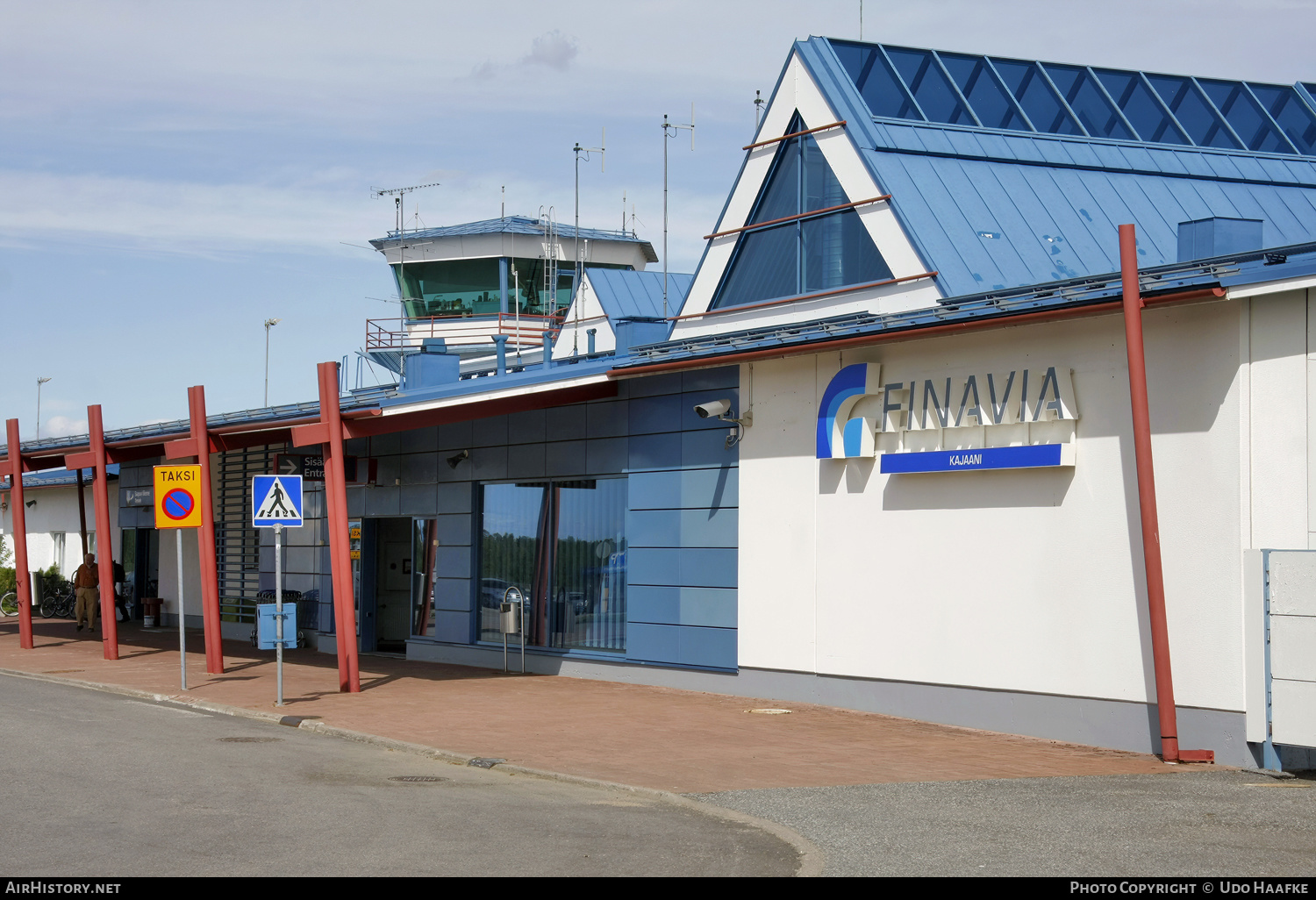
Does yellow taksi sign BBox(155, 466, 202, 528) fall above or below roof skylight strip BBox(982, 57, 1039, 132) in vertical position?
below

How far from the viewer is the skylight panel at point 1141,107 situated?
71.4 ft

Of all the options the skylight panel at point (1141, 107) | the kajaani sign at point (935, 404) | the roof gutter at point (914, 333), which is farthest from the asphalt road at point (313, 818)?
the skylight panel at point (1141, 107)

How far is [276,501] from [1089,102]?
13987mm

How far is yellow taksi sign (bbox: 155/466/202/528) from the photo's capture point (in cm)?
1900

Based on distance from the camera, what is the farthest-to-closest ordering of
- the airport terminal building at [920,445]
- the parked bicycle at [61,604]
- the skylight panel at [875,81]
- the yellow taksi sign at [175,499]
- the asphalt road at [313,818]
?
the parked bicycle at [61,604] → the skylight panel at [875,81] → the yellow taksi sign at [175,499] → the airport terminal building at [920,445] → the asphalt road at [313,818]

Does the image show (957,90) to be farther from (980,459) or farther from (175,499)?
(175,499)

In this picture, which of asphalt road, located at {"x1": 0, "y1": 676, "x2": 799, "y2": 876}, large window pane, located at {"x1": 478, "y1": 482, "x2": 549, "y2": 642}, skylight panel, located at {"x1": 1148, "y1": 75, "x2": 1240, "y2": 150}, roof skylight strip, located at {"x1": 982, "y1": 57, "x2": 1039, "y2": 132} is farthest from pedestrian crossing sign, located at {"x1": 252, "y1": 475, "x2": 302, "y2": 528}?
skylight panel, located at {"x1": 1148, "y1": 75, "x2": 1240, "y2": 150}

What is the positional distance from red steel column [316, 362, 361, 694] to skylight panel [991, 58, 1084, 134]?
1127cm

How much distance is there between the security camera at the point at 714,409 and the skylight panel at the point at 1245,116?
10749 mm

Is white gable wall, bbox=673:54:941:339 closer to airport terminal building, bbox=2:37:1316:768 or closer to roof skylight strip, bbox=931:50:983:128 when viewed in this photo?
airport terminal building, bbox=2:37:1316:768

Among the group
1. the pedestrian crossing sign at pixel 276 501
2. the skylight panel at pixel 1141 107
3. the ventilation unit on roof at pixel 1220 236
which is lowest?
the pedestrian crossing sign at pixel 276 501

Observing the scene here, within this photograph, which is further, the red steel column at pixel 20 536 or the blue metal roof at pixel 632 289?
the blue metal roof at pixel 632 289

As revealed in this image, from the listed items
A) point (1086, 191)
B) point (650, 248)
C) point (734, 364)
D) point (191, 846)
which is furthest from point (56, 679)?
point (650, 248)

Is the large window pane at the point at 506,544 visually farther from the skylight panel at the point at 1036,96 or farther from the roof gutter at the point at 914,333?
the skylight panel at the point at 1036,96
